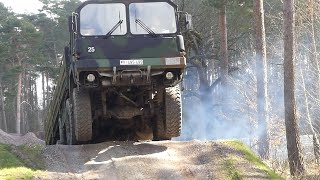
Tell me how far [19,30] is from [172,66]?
33553 mm

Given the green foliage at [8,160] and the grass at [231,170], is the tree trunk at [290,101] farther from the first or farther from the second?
the green foliage at [8,160]

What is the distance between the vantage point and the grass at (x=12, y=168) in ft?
22.0

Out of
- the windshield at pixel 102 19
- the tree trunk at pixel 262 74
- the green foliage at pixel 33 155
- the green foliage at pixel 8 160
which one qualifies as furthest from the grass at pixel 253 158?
the tree trunk at pixel 262 74

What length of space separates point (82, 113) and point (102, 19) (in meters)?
1.76

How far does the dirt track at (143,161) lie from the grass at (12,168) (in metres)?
0.27

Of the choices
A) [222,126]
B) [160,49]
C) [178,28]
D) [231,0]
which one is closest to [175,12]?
[178,28]

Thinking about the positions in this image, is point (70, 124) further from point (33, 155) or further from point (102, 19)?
point (102, 19)

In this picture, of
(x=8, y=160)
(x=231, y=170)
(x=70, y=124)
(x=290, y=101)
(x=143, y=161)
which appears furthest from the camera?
(x=290, y=101)

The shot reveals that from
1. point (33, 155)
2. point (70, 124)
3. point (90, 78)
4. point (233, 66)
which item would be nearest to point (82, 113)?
point (90, 78)

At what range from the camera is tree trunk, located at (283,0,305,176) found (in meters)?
12.6

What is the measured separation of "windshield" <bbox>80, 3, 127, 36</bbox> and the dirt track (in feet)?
6.88

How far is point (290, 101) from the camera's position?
12.9 metres

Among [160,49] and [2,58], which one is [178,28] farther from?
[2,58]

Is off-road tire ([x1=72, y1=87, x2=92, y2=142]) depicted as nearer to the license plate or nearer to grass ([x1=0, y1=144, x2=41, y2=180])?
the license plate
